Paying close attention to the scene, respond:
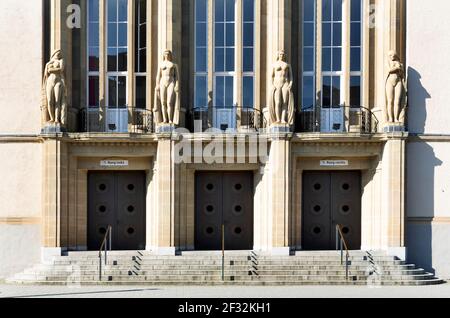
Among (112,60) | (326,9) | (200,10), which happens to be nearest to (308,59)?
(326,9)

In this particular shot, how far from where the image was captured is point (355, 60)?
26156 millimetres

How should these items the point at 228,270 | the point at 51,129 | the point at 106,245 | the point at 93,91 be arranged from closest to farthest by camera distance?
the point at 228,270, the point at 51,129, the point at 106,245, the point at 93,91

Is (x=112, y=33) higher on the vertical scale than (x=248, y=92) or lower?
higher

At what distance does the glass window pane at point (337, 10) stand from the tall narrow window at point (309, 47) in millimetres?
688

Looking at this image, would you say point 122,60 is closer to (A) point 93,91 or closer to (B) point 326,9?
(A) point 93,91

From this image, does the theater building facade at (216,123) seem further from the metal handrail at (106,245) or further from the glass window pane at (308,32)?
the metal handrail at (106,245)

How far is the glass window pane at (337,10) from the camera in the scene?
2611 cm

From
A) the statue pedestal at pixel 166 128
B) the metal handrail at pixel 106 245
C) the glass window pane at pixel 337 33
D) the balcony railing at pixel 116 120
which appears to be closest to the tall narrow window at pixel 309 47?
the glass window pane at pixel 337 33

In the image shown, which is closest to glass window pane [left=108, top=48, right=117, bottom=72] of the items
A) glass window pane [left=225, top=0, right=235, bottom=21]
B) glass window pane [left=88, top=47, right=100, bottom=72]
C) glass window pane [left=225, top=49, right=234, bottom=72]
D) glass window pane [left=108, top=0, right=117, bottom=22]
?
glass window pane [left=88, top=47, right=100, bottom=72]

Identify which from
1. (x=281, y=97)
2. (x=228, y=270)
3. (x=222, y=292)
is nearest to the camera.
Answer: (x=222, y=292)

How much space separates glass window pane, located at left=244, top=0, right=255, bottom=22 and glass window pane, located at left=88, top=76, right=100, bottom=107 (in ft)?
18.3

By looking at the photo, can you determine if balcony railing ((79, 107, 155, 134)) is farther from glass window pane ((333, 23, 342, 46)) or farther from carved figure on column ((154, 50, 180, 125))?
glass window pane ((333, 23, 342, 46))

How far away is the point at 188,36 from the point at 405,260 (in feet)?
34.3

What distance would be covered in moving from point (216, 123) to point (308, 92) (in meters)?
3.37
